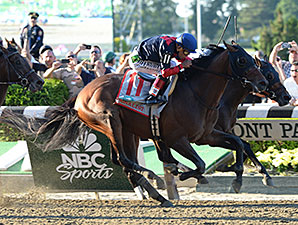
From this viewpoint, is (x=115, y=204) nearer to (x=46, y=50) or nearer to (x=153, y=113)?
(x=153, y=113)

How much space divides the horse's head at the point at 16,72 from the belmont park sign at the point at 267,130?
8.69 ft

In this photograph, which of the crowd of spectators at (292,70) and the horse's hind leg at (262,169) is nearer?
the horse's hind leg at (262,169)

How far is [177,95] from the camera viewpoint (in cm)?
579

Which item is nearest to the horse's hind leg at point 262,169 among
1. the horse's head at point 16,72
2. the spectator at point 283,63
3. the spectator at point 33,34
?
the spectator at point 283,63

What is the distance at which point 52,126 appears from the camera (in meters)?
6.41

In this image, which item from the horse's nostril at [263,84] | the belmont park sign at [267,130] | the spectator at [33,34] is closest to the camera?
the horse's nostril at [263,84]

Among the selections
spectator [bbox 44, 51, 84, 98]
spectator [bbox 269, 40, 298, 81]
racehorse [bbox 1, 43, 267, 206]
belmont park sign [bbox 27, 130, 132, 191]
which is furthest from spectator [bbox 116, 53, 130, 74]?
racehorse [bbox 1, 43, 267, 206]

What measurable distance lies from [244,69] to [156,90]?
2.79 ft

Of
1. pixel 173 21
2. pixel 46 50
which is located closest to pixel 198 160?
pixel 46 50

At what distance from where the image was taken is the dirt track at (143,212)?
509 cm

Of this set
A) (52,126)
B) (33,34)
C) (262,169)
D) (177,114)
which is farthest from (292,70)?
(33,34)

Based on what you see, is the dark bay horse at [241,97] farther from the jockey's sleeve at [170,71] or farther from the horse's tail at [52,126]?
the horse's tail at [52,126]

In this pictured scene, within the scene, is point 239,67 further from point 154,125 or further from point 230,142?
point 154,125

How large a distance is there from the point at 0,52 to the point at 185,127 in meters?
1.87
